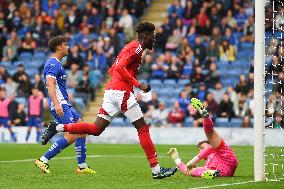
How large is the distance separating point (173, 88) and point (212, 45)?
2.15 meters

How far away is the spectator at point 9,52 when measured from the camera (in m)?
37.3

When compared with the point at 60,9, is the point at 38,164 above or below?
below

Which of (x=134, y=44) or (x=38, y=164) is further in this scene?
(x=38, y=164)

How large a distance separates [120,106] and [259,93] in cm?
229

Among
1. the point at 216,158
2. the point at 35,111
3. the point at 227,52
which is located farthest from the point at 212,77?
the point at 216,158

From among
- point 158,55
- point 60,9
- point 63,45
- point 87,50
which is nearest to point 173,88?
point 158,55

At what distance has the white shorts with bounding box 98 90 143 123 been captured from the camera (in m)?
14.8

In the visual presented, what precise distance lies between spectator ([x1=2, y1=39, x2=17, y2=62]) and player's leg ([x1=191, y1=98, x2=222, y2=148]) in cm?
2303

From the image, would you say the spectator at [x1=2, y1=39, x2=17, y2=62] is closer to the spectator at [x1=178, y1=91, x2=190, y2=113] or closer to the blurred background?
the blurred background

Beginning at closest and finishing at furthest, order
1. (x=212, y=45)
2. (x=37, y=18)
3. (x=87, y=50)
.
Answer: (x=212, y=45), (x=87, y=50), (x=37, y=18)

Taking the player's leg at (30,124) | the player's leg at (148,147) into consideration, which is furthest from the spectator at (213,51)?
the player's leg at (148,147)

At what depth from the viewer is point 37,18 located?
3862cm

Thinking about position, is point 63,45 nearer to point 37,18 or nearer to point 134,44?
point 134,44

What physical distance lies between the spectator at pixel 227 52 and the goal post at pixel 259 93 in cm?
1944
